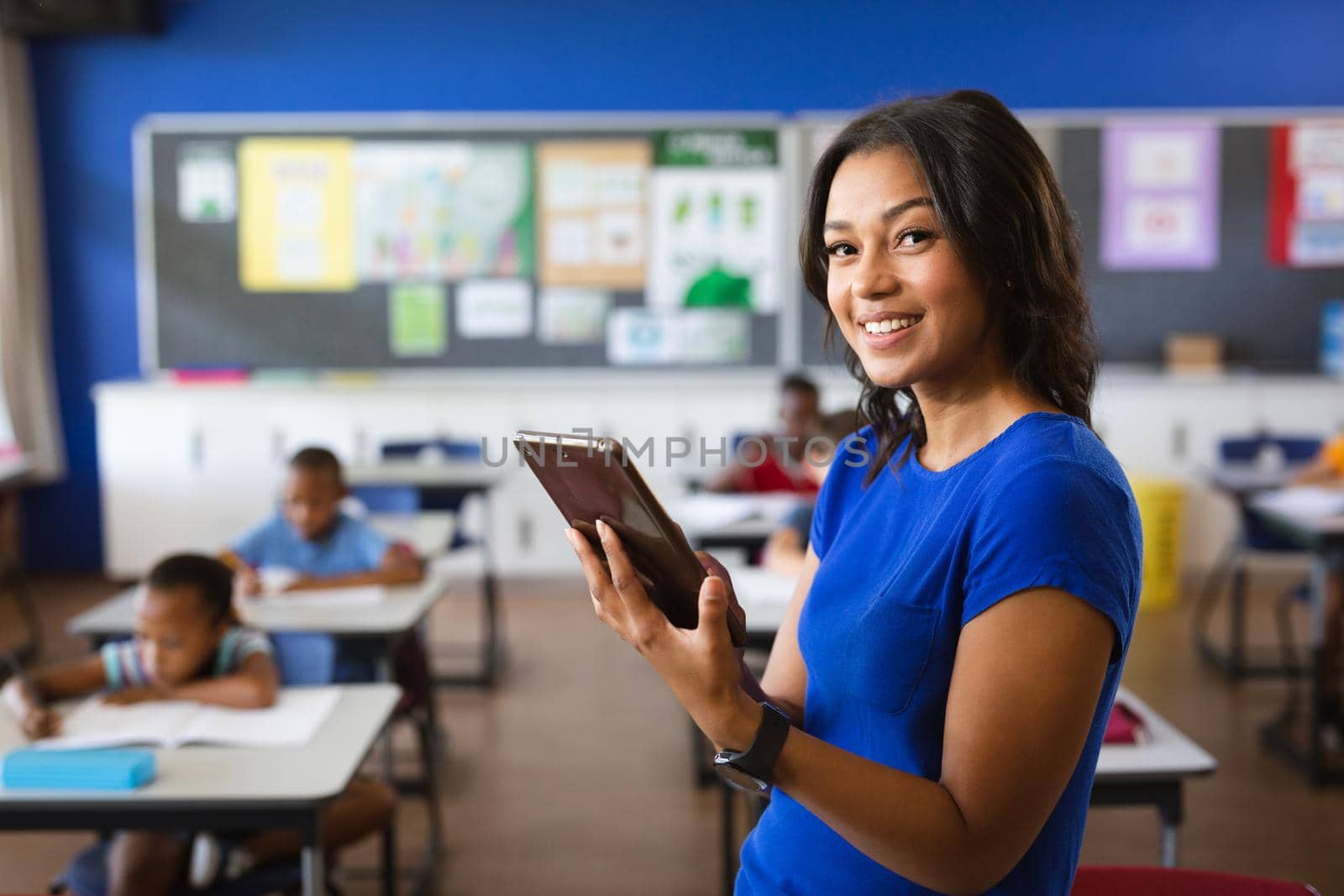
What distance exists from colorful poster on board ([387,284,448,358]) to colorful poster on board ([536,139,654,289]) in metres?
0.54

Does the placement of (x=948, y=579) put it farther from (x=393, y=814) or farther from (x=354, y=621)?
(x=354, y=621)

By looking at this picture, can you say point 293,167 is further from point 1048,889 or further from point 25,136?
point 1048,889

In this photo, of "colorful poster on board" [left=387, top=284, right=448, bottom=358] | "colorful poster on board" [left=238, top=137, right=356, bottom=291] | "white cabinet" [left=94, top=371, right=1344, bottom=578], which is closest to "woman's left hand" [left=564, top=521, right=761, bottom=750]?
"white cabinet" [left=94, top=371, right=1344, bottom=578]

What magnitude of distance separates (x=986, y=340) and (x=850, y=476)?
0.24 m

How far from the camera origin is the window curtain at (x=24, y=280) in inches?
225

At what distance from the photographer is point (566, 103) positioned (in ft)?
19.7

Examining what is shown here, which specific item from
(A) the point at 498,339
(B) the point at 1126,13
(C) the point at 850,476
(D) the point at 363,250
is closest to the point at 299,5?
(D) the point at 363,250

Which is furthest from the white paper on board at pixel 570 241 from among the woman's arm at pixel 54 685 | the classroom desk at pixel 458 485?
the woman's arm at pixel 54 685

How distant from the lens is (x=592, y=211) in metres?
5.95

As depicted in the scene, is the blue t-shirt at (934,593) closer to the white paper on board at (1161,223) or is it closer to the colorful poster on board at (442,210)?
the colorful poster on board at (442,210)

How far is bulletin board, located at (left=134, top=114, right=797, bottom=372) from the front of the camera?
5.91 m

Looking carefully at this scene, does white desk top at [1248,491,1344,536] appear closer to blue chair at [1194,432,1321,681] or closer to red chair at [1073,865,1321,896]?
blue chair at [1194,432,1321,681]

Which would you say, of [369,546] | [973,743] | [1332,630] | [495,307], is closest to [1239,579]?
[1332,630]

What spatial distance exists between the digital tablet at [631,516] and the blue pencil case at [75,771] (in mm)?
1170
